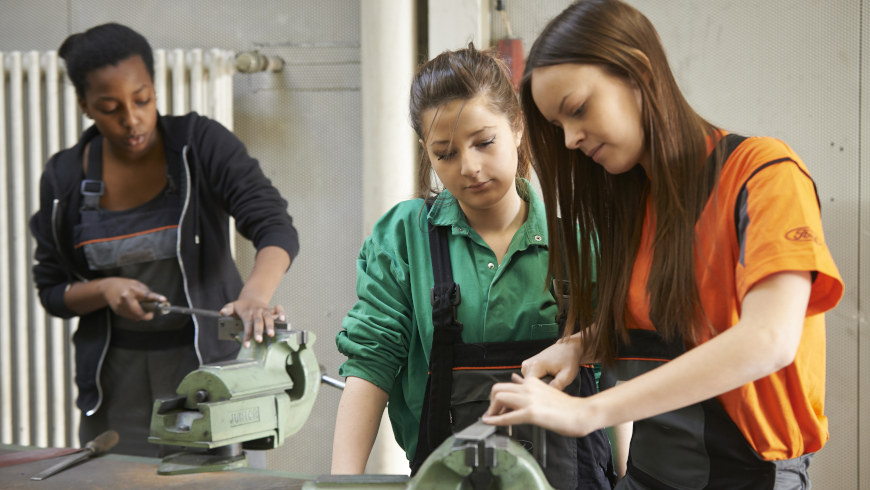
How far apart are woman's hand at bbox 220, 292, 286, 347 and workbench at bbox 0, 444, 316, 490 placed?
335 millimetres

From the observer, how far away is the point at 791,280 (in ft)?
2.76

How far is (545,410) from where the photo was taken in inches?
34.7

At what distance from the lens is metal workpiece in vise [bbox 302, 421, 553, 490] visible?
887 millimetres

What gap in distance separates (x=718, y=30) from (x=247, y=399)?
80.4 inches

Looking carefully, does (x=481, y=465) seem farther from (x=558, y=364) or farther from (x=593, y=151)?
(x=593, y=151)

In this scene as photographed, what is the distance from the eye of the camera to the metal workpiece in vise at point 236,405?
135cm

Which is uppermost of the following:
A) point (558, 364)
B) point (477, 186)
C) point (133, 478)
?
point (477, 186)

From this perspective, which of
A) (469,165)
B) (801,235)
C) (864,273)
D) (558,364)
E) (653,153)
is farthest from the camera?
(864,273)

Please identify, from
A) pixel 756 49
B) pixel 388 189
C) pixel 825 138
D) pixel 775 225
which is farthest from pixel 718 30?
pixel 775 225

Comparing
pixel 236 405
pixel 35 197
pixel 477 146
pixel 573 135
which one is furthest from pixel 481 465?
pixel 35 197

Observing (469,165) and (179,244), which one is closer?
(469,165)

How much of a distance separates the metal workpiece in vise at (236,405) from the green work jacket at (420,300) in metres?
0.26

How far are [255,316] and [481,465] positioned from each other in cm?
89

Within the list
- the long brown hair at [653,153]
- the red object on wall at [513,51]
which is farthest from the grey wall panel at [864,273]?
the long brown hair at [653,153]
